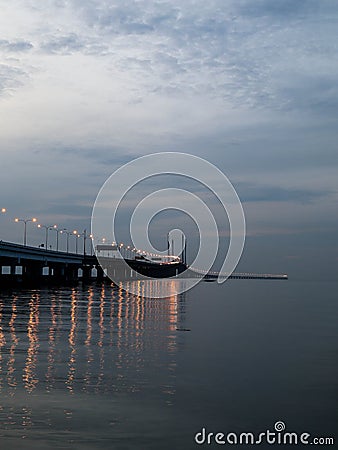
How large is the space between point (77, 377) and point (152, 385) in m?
3.48

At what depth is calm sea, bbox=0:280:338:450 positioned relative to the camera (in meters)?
22.1

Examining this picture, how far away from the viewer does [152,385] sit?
29.7 meters

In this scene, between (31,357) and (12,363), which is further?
(31,357)

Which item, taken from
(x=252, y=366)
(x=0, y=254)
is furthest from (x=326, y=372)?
(x=0, y=254)

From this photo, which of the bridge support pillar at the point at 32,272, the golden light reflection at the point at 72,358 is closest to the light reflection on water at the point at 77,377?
the golden light reflection at the point at 72,358

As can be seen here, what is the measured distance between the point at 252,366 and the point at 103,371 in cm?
872

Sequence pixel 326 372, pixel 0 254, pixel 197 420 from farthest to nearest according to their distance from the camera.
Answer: pixel 0 254
pixel 326 372
pixel 197 420

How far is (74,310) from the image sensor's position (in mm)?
74125

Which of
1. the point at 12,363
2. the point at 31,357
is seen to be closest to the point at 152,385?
the point at 12,363

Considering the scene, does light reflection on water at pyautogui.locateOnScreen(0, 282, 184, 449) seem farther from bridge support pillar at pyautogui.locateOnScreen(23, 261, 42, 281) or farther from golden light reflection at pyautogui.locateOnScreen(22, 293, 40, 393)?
bridge support pillar at pyautogui.locateOnScreen(23, 261, 42, 281)

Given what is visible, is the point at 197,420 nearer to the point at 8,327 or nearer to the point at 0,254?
the point at 8,327

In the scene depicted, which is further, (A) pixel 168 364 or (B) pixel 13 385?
(A) pixel 168 364

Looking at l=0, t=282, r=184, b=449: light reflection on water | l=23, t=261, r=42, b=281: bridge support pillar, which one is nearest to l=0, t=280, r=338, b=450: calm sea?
l=0, t=282, r=184, b=449: light reflection on water

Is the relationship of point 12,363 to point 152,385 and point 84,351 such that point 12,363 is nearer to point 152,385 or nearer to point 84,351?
point 84,351
